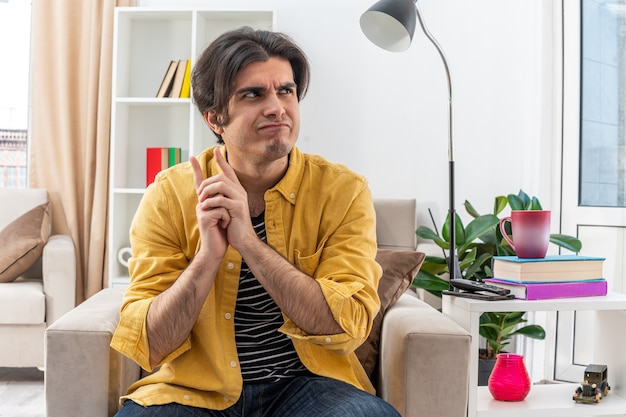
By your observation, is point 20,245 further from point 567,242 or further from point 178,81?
point 567,242

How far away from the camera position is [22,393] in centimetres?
320

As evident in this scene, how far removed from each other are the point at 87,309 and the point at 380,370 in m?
0.68

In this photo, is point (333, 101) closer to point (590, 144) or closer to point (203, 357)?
point (590, 144)

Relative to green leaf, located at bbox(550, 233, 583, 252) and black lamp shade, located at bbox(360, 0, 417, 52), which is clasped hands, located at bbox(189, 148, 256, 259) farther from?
green leaf, located at bbox(550, 233, 583, 252)

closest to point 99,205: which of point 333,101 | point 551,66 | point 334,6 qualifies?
point 333,101

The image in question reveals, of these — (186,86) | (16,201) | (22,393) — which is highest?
(186,86)

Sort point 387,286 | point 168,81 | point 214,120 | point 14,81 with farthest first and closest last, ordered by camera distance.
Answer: point 14,81
point 168,81
point 387,286
point 214,120

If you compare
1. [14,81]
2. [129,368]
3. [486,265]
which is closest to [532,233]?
[129,368]

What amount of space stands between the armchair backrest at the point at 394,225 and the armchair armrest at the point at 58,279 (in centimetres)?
129

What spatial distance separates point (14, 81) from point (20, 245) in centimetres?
132

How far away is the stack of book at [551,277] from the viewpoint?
1956mm

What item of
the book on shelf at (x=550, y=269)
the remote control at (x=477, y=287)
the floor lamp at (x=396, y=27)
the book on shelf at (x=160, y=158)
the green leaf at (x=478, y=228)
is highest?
the floor lamp at (x=396, y=27)

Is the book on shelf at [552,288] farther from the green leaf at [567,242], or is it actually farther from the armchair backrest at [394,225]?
the armchair backrest at [394,225]

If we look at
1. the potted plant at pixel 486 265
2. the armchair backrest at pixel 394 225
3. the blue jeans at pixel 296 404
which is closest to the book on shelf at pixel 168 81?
the armchair backrest at pixel 394 225
